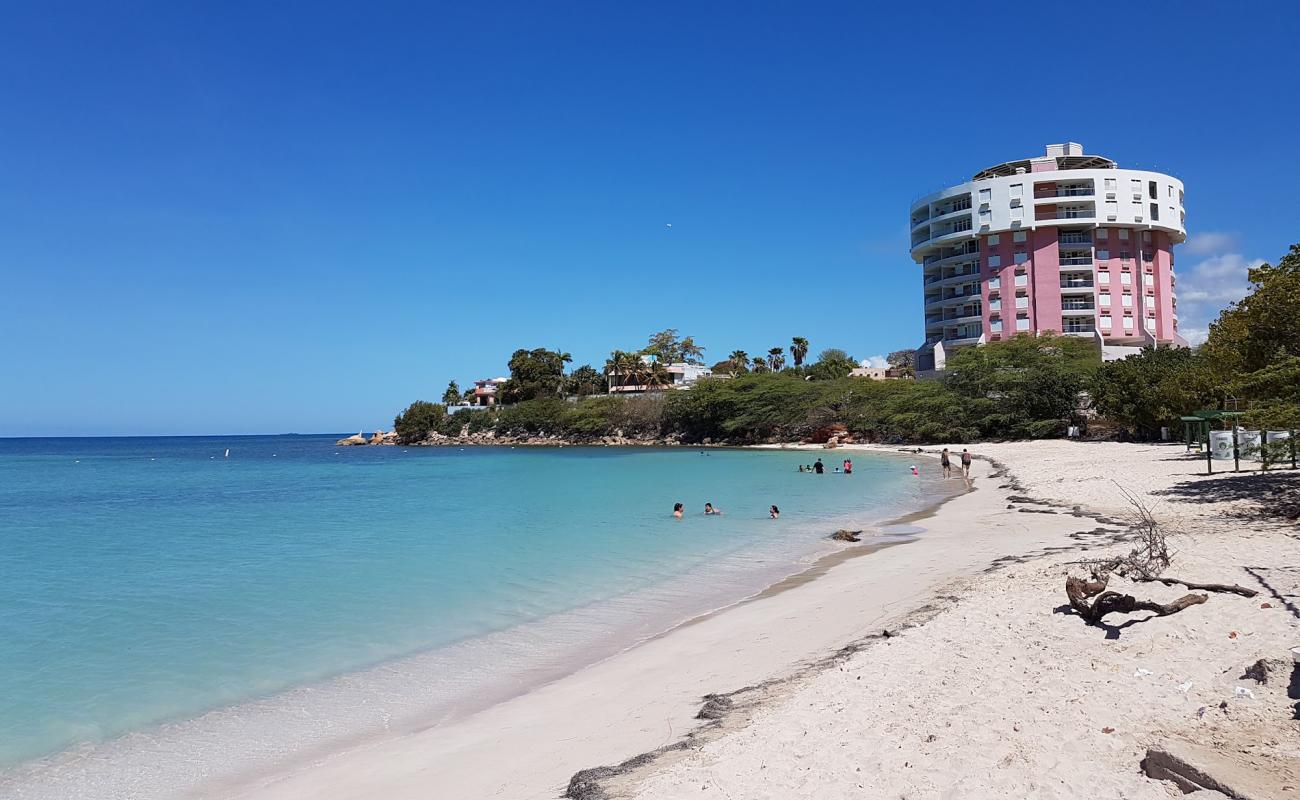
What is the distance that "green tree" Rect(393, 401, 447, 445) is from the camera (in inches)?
4341

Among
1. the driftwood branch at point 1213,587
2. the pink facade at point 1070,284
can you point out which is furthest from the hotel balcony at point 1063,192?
the driftwood branch at point 1213,587

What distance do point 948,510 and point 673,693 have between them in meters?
16.1

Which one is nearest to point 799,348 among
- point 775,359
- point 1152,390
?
point 775,359

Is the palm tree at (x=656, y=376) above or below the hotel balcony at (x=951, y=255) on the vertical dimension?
below

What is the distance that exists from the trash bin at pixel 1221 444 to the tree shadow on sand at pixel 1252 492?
2380 mm

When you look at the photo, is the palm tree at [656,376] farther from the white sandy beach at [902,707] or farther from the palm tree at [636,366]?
the white sandy beach at [902,707]

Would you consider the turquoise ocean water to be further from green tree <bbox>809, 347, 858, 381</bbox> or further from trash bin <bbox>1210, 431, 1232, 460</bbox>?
green tree <bbox>809, 347, 858, 381</bbox>

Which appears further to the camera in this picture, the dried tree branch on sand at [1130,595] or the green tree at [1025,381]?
the green tree at [1025,381]

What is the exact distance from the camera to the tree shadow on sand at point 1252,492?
44.1ft

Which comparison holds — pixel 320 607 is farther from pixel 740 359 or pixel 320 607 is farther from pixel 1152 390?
pixel 740 359

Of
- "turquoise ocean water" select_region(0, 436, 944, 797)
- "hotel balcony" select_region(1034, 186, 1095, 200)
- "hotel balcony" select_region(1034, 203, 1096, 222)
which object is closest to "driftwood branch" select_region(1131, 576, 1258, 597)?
"turquoise ocean water" select_region(0, 436, 944, 797)

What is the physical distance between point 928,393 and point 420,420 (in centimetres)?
7422

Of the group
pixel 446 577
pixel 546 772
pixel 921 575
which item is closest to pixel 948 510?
pixel 921 575

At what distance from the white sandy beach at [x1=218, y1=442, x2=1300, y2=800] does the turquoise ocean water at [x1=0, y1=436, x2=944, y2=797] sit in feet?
3.98
